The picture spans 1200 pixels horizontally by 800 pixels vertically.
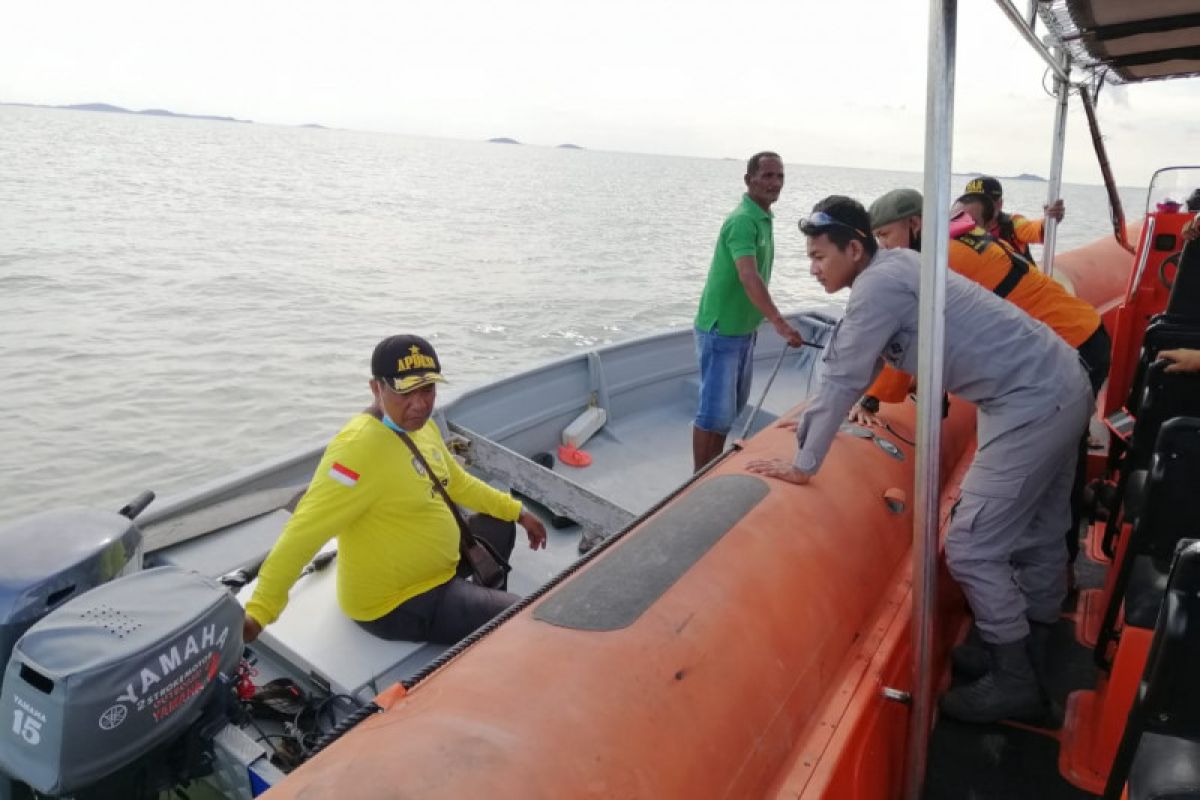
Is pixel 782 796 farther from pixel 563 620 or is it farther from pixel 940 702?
pixel 940 702

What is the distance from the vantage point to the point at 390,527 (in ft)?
8.04

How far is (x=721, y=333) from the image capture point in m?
4.11

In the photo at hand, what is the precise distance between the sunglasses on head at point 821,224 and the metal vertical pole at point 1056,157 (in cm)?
250

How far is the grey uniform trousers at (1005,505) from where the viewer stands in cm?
230

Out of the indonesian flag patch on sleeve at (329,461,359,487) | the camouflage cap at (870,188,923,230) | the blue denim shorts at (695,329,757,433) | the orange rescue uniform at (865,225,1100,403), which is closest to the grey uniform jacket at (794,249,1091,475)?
the camouflage cap at (870,188,923,230)

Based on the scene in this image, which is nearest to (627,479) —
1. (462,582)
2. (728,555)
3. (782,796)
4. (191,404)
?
(462,582)

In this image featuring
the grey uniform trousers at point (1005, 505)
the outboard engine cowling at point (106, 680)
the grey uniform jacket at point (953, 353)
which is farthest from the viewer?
the grey uniform trousers at point (1005, 505)

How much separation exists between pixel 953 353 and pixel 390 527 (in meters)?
1.66

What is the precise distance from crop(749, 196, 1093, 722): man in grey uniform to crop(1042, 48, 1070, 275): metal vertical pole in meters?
2.44

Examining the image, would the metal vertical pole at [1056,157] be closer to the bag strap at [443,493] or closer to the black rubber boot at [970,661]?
the black rubber boot at [970,661]

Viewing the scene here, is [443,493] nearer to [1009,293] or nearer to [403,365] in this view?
[403,365]

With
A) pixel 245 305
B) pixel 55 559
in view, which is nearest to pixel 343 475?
pixel 55 559

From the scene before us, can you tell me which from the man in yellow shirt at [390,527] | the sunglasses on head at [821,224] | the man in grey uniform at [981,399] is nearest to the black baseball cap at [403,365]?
the man in yellow shirt at [390,527]

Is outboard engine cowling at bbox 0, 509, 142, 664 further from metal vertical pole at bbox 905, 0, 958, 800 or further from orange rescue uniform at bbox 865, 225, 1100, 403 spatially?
orange rescue uniform at bbox 865, 225, 1100, 403
